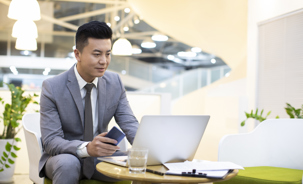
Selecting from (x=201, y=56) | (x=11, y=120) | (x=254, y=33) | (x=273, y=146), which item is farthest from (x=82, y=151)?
(x=201, y=56)

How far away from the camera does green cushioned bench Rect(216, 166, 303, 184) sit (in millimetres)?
2346

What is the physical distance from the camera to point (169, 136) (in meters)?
1.78

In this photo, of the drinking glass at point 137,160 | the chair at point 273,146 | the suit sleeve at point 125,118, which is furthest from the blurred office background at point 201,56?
the drinking glass at point 137,160

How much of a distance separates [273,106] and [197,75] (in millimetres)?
6162

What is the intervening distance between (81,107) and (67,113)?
0.08m

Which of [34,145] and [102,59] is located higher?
[102,59]

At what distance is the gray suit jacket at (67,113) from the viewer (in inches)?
81.9

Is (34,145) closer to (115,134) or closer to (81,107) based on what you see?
(81,107)

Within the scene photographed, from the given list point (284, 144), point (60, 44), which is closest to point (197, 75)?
point (60, 44)

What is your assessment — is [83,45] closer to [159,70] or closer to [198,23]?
[198,23]

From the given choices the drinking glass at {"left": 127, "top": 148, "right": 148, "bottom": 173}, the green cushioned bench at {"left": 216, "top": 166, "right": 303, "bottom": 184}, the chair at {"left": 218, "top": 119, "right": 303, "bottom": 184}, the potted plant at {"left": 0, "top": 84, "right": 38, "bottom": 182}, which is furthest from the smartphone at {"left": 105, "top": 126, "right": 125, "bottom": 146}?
the potted plant at {"left": 0, "top": 84, "right": 38, "bottom": 182}

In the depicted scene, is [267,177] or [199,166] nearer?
[199,166]

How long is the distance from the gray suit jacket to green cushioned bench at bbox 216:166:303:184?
2.36 ft

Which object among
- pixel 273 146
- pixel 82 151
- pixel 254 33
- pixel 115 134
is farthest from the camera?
pixel 254 33
